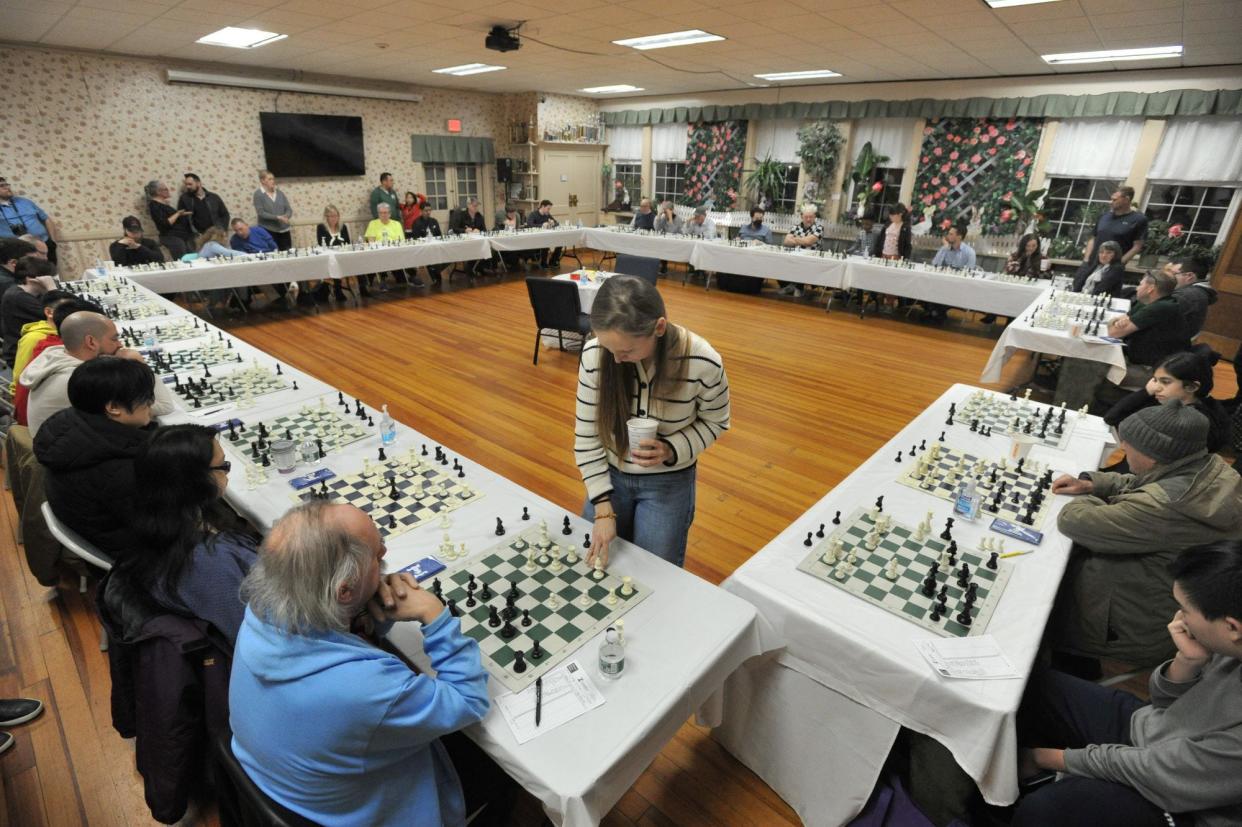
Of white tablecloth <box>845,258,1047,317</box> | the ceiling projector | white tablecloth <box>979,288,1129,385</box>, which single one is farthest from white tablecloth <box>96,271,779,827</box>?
white tablecloth <box>845,258,1047,317</box>

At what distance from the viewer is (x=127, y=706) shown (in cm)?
175

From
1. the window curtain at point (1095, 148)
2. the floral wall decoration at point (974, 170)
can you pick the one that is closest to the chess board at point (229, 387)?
the floral wall decoration at point (974, 170)

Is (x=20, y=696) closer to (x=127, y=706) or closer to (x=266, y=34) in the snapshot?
(x=127, y=706)

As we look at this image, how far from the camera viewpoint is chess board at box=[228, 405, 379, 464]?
2.53 meters

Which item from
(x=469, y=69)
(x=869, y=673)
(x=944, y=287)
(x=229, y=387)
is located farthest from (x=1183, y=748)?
(x=469, y=69)

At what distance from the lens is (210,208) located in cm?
802

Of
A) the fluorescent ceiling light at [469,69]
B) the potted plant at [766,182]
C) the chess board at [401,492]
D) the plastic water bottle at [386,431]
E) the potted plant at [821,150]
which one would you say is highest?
the fluorescent ceiling light at [469,69]

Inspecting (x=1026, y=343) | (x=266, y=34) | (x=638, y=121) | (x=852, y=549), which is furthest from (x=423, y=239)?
(x=852, y=549)

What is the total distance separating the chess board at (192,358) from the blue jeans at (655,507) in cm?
273

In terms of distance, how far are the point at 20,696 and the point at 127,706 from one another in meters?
1.00

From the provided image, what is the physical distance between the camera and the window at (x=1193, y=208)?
294 inches

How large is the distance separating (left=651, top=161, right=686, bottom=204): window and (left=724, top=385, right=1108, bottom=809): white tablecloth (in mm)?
11556

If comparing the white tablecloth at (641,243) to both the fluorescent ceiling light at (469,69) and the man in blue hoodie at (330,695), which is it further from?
the man in blue hoodie at (330,695)

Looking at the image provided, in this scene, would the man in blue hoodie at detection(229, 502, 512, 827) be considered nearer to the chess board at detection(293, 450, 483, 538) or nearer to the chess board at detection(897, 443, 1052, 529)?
the chess board at detection(293, 450, 483, 538)
